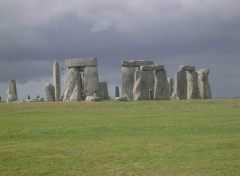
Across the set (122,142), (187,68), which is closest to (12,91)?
(187,68)

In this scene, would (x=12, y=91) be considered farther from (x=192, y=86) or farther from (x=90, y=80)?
(x=192, y=86)

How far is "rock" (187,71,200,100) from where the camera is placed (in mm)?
45625

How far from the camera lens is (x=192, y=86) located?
45.8 meters

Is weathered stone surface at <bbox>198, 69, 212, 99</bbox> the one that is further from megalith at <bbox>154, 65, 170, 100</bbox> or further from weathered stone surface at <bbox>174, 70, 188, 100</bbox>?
megalith at <bbox>154, 65, 170, 100</bbox>

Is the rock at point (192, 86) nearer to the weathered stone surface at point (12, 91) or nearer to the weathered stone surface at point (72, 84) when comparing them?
the weathered stone surface at point (72, 84)

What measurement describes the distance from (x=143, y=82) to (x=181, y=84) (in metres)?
3.63

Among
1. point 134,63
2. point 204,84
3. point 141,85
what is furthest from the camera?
point 134,63

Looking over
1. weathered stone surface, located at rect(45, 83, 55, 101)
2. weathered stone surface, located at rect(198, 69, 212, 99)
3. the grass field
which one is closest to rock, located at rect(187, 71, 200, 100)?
weathered stone surface, located at rect(198, 69, 212, 99)

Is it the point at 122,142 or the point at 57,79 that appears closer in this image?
the point at 122,142

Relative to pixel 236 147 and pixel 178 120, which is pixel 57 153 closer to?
pixel 236 147

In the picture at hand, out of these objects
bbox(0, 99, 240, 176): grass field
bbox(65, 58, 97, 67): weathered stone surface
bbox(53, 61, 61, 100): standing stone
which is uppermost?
bbox(65, 58, 97, 67): weathered stone surface

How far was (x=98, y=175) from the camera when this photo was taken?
1627 centimetres

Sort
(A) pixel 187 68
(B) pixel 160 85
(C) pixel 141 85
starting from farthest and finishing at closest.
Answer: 1. (A) pixel 187 68
2. (C) pixel 141 85
3. (B) pixel 160 85

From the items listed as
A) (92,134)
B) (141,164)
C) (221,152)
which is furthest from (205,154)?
(92,134)
